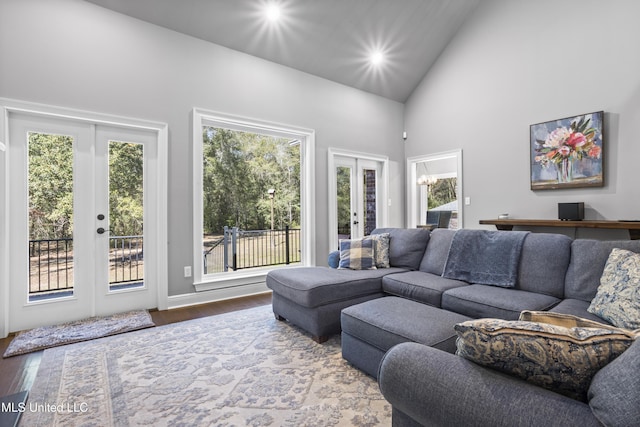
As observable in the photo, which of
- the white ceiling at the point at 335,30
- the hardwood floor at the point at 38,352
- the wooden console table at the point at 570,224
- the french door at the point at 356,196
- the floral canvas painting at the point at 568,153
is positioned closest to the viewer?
the hardwood floor at the point at 38,352

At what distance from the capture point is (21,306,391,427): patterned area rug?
1.72m

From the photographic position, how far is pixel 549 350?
902 mm

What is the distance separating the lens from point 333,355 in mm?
2422

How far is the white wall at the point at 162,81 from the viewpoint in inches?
118

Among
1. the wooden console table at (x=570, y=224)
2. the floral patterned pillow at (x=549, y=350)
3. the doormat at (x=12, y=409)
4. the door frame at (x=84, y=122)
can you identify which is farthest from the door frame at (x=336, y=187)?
the floral patterned pillow at (x=549, y=350)

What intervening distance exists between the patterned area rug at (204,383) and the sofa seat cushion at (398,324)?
0.31m

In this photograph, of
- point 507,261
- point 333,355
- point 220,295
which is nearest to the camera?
point 333,355

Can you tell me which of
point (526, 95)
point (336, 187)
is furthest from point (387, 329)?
point (526, 95)

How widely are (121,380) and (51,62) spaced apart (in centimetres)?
300

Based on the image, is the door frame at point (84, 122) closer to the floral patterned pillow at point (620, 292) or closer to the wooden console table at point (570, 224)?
the floral patterned pillow at point (620, 292)

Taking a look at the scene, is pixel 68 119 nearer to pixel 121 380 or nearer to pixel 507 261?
pixel 121 380

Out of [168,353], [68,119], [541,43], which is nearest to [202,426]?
[168,353]

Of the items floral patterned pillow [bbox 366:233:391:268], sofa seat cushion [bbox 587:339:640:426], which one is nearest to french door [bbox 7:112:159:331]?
floral patterned pillow [bbox 366:233:391:268]

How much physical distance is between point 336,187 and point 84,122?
11.3 ft
